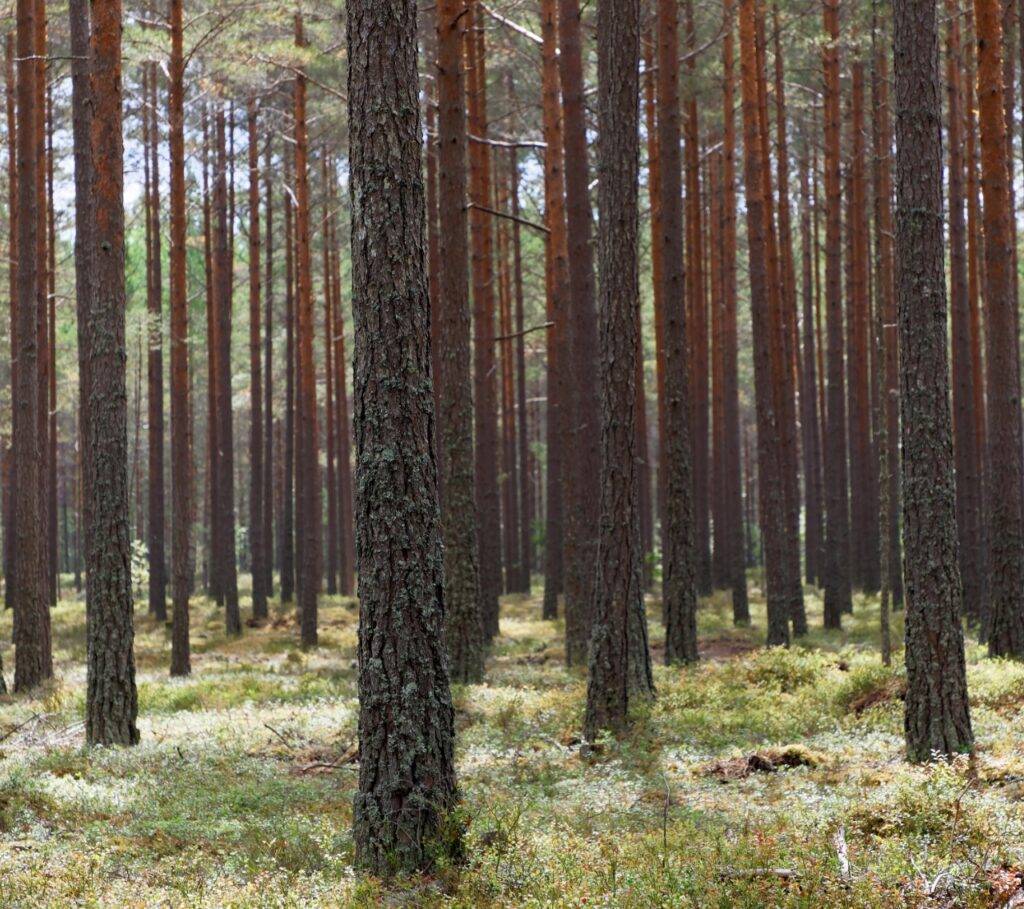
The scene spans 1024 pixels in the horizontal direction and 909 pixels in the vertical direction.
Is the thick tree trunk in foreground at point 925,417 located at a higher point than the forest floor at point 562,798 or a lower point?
higher

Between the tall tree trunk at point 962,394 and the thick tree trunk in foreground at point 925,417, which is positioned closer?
the thick tree trunk in foreground at point 925,417

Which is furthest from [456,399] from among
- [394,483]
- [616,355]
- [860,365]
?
[860,365]

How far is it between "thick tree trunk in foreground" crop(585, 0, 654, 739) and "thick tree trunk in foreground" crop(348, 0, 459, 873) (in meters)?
3.28

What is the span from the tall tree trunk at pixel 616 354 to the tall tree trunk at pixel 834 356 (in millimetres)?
10446

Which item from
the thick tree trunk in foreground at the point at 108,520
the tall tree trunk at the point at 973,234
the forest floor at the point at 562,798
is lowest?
the forest floor at the point at 562,798

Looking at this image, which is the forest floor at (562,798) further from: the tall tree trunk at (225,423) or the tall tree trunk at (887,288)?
the tall tree trunk at (225,423)

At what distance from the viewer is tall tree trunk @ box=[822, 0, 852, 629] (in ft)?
60.6

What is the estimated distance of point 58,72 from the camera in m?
20.1

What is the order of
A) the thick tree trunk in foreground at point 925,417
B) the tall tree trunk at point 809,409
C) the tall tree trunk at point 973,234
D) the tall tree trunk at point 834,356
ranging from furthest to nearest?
the tall tree trunk at point 809,409, the tall tree trunk at point 834,356, the tall tree trunk at point 973,234, the thick tree trunk in foreground at point 925,417

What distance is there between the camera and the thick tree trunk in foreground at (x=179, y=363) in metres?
15.0

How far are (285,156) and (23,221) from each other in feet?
43.3

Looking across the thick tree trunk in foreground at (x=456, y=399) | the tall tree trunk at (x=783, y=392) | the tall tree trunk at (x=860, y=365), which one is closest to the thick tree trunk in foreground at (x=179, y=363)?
the thick tree trunk in foreground at (x=456, y=399)

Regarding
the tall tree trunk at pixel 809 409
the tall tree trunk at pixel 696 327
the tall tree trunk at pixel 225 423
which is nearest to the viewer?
the tall tree trunk at pixel 696 327

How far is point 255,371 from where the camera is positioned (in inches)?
957
